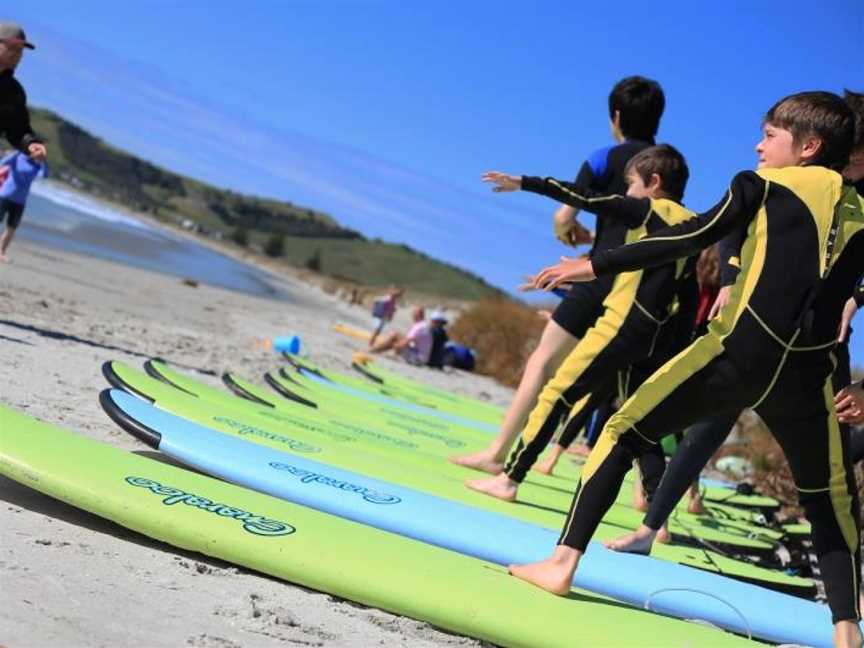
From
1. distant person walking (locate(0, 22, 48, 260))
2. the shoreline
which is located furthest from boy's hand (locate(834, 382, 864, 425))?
the shoreline

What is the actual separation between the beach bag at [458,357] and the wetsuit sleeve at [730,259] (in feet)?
42.1

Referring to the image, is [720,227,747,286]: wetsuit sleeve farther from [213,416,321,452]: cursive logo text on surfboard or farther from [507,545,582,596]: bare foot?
[213,416,321,452]: cursive logo text on surfboard

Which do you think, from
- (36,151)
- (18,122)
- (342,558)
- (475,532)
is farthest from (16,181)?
(342,558)

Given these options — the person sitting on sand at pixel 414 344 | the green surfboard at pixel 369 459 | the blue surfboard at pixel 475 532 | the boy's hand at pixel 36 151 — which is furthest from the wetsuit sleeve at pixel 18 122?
the person sitting on sand at pixel 414 344

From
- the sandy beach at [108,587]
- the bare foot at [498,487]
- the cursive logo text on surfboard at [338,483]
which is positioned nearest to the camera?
the sandy beach at [108,587]

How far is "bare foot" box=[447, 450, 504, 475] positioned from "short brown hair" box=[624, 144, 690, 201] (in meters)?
1.63

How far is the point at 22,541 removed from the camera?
2.91 meters

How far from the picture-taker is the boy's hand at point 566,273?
3.25 m

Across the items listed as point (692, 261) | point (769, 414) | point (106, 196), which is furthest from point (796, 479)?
point (106, 196)

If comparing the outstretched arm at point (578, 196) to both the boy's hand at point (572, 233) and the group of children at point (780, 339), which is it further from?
the boy's hand at point (572, 233)

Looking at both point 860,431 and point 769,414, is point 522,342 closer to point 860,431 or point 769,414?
point 860,431

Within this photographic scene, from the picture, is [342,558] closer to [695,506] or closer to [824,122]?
[824,122]

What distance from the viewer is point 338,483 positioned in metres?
4.23

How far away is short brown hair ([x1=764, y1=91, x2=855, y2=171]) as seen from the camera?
10.5 feet
